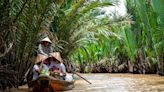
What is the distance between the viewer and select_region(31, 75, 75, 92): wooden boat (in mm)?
9083

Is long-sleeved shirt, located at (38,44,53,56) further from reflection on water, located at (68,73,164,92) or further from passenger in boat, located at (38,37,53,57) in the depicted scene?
reflection on water, located at (68,73,164,92)

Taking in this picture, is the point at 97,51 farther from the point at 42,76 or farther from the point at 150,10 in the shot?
the point at 42,76

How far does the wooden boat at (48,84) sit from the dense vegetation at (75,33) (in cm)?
98

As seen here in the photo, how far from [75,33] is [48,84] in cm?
576

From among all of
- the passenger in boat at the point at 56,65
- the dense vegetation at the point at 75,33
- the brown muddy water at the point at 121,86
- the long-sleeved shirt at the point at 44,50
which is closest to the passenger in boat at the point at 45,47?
the long-sleeved shirt at the point at 44,50

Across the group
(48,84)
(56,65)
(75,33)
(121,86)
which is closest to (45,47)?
(56,65)

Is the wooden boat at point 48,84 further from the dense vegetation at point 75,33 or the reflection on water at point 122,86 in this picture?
the dense vegetation at point 75,33

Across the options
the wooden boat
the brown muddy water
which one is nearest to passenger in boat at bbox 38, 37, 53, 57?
the wooden boat

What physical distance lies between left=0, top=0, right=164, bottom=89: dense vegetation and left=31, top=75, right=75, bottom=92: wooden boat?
0.98 m

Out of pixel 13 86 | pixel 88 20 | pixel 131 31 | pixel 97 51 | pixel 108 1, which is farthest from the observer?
pixel 97 51

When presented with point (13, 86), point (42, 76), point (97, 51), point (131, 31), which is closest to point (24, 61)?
point (13, 86)

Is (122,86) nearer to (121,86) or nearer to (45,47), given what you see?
(121,86)

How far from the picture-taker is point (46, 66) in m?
9.91

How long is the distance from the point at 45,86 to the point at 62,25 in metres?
5.09
